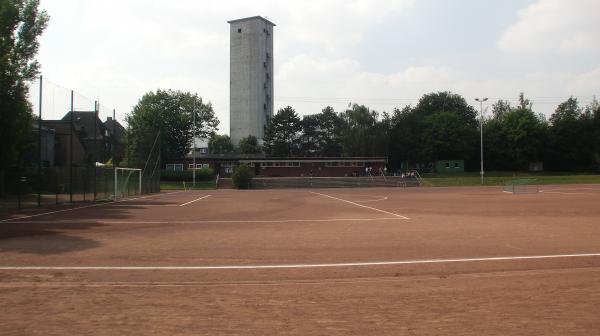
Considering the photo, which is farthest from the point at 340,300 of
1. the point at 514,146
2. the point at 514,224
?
the point at 514,146

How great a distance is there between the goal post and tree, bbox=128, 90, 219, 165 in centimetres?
3973

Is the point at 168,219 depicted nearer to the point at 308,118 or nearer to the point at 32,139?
the point at 32,139

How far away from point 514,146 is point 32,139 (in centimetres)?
8413

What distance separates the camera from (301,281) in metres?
7.71

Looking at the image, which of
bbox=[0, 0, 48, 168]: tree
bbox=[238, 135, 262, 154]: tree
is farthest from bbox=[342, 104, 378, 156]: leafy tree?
bbox=[0, 0, 48, 168]: tree

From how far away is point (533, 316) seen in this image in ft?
18.1

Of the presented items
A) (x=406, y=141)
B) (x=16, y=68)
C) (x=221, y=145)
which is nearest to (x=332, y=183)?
(x=406, y=141)

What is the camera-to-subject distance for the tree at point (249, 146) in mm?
104562

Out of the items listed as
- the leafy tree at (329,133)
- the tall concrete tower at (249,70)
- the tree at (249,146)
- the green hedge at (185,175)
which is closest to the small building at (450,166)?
the leafy tree at (329,133)

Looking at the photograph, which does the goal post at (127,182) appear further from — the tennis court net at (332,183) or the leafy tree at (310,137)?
the leafy tree at (310,137)

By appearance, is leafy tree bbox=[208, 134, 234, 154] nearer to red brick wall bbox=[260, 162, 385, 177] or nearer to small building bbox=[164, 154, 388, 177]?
small building bbox=[164, 154, 388, 177]

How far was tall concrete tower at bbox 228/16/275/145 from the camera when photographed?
101 metres

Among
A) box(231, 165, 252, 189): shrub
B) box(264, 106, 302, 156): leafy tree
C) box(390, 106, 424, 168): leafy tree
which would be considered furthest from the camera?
box(264, 106, 302, 156): leafy tree

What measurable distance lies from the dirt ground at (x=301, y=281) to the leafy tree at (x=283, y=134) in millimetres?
86000
